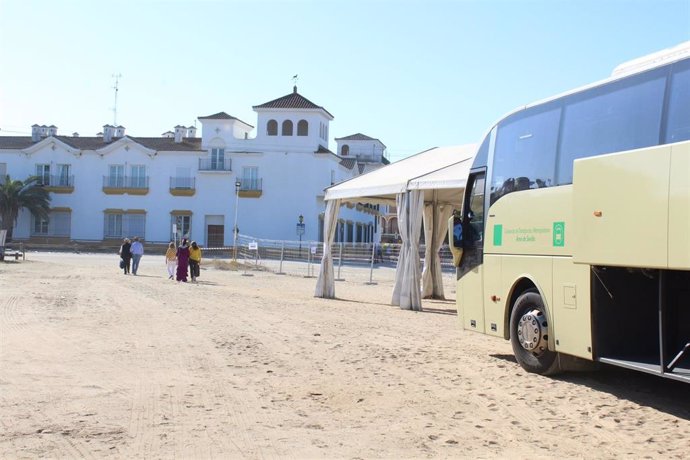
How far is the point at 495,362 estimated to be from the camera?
10.7 metres

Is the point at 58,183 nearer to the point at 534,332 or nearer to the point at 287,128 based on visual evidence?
the point at 287,128

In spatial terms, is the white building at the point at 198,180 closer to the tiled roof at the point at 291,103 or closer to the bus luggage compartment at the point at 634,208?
the tiled roof at the point at 291,103

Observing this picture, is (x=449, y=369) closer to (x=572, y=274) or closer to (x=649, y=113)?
(x=572, y=274)

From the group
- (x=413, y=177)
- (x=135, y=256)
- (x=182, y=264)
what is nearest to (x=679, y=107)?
(x=413, y=177)

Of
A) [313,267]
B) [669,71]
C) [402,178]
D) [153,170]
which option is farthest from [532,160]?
[153,170]

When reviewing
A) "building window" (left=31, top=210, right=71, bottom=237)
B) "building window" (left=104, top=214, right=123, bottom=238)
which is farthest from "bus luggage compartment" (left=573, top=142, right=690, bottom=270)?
"building window" (left=31, top=210, right=71, bottom=237)

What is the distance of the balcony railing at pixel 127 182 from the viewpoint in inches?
2628

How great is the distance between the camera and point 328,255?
2173 centimetres

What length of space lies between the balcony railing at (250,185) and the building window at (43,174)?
17832 millimetres

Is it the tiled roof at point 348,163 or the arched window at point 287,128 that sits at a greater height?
the arched window at point 287,128

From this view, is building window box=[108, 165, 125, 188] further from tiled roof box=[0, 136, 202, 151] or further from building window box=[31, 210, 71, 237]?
building window box=[31, 210, 71, 237]

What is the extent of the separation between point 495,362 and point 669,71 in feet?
15.7

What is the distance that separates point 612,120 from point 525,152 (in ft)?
6.12

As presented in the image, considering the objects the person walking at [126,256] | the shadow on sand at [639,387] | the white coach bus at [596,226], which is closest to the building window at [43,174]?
the person walking at [126,256]
